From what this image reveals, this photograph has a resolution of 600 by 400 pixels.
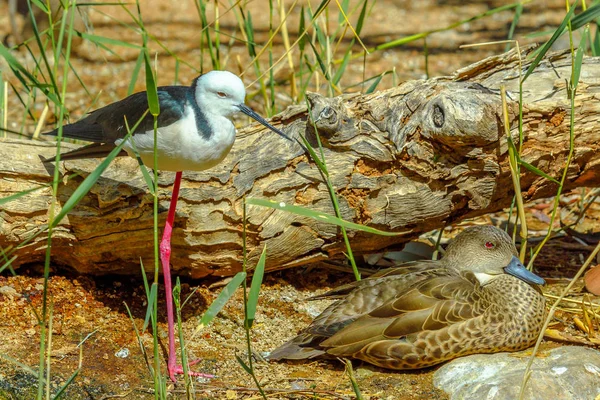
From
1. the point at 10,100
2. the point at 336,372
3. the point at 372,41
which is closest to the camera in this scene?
the point at 336,372

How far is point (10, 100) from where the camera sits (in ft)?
22.6

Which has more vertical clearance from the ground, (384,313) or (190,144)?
(190,144)

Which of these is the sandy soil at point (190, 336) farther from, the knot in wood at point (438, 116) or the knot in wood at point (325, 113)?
the knot in wood at point (438, 116)

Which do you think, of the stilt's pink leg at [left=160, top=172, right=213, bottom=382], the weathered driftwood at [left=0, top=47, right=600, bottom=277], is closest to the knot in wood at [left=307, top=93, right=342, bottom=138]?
the weathered driftwood at [left=0, top=47, right=600, bottom=277]

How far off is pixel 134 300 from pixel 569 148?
222 centimetres

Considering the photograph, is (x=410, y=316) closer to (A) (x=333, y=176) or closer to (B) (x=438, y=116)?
(A) (x=333, y=176)

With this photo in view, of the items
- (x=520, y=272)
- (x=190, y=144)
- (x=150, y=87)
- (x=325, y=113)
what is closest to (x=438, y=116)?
(x=325, y=113)

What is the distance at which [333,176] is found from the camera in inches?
150

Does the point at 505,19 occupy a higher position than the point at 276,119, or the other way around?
the point at 505,19

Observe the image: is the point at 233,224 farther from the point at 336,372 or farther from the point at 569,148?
the point at 569,148

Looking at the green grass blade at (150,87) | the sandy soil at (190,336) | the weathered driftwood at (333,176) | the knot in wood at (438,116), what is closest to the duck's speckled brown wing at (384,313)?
the sandy soil at (190,336)

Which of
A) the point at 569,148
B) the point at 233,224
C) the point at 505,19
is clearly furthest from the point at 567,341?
the point at 505,19

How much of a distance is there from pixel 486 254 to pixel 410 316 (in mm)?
561

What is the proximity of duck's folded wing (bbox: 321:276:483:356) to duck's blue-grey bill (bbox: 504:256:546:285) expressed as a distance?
0.29 metres
